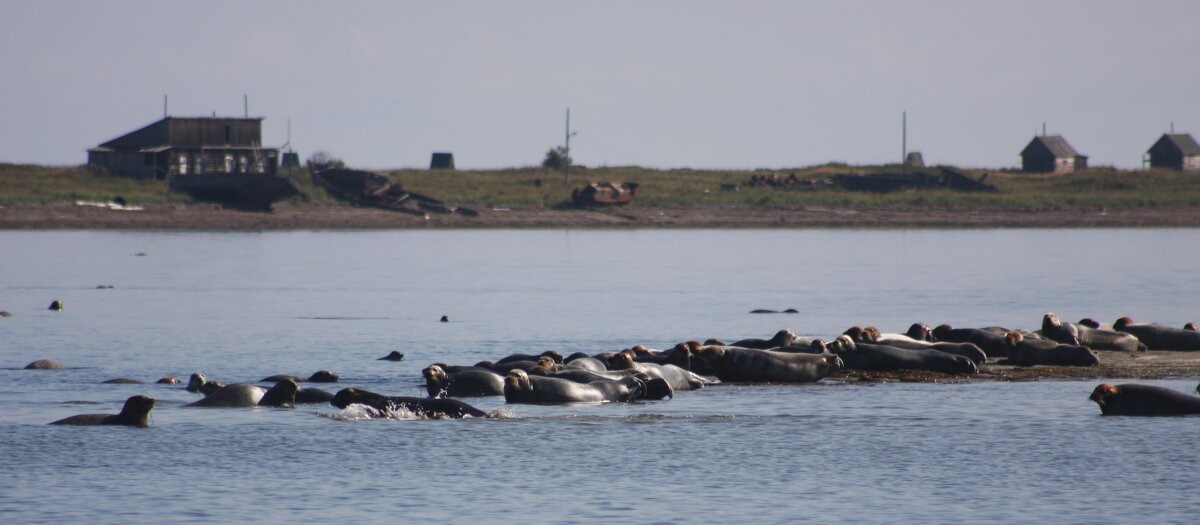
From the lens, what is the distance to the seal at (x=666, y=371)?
22875mm

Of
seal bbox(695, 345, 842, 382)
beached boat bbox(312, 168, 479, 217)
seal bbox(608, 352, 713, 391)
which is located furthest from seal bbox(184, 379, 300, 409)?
beached boat bbox(312, 168, 479, 217)

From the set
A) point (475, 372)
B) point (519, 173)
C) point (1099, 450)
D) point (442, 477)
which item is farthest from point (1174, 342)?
point (519, 173)

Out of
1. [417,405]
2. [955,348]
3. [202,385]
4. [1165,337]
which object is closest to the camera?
[417,405]

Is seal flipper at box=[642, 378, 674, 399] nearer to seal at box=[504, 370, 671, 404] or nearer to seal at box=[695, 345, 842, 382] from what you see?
seal at box=[504, 370, 671, 404]

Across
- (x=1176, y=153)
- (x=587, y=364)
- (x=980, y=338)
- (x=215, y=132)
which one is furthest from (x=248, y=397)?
(x=1176, y=153)

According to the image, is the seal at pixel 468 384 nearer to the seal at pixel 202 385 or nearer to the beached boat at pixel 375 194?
the seal at pixel 202 385

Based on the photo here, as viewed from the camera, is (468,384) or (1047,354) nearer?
(468,384)

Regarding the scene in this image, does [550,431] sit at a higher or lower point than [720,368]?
lower

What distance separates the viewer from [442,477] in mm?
16359

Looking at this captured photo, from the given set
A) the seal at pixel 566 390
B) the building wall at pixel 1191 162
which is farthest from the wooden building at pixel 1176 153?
the seal at pixel 566 390

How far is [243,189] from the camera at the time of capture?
85.5m

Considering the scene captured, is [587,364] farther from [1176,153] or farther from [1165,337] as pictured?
[1176,153]

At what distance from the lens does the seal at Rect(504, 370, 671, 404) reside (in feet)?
70.2

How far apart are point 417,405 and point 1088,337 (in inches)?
493
